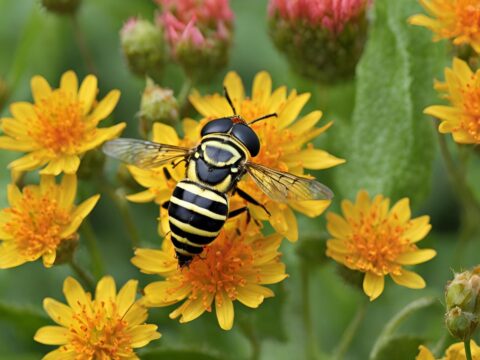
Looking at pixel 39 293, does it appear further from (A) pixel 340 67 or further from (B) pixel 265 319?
(A) pixel 340 67

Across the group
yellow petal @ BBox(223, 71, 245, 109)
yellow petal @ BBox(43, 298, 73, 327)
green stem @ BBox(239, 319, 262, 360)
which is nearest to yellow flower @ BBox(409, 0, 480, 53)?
yellow petal @ BBox(223, 71, 245, 109)

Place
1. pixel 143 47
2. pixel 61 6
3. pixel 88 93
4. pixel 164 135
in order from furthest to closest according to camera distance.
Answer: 1. pixel 61 6
2. pixel 143 47
3. pixel 88 93
4. pixel 164 135

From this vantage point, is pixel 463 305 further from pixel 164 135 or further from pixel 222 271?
pixel 164 135

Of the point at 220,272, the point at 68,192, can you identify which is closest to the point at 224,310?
the point at 220,272

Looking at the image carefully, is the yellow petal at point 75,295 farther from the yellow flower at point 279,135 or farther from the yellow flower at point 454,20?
the yellow flower at point 454,20

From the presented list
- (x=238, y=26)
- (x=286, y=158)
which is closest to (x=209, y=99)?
(x=286, y=158)

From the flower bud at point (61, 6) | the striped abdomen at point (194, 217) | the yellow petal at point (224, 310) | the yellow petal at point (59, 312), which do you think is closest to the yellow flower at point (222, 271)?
the yellow petal at point (224, 310)
